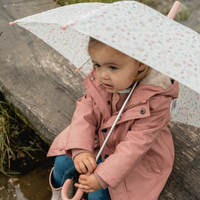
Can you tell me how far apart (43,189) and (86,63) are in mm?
1049

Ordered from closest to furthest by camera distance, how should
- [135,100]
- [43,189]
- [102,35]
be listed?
[102,35], [135,100], [43,189]

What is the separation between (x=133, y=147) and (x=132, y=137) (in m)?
0.05

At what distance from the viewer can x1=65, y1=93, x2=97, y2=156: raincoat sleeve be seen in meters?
1.82

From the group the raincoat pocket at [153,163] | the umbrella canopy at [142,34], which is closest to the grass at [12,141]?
the raincoat pocket at [153,163]

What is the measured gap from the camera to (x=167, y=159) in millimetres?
1921

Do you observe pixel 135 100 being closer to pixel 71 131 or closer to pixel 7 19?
pixel 71 131

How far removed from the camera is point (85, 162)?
5.69ft

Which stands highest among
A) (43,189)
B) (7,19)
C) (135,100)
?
(135,100)

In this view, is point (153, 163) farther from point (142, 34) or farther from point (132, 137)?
point (142, 34)

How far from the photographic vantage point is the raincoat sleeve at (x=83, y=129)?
182cm

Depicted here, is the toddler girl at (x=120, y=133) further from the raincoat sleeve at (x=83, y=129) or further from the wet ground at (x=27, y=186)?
the wet ground at (x=27, y=186)

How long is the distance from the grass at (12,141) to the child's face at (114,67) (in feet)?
3.76

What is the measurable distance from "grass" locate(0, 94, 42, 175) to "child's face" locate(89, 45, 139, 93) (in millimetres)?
1147

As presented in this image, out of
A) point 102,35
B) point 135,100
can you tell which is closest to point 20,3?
point 135,100
